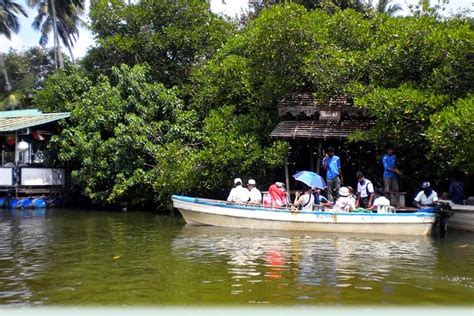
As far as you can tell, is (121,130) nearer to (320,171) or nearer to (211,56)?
(211,56)

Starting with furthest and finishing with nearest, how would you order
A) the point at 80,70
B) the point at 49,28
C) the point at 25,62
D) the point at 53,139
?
the point at 25,62, the point at 49,28, the point at 80,70, the point at 53,139

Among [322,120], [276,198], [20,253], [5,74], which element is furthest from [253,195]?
[5,74]

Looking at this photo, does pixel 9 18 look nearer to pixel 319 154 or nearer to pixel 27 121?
pixel 27 121

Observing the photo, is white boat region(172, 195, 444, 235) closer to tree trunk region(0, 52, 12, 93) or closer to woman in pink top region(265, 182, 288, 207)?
woman in pink top region(265, 182, 288, 207)

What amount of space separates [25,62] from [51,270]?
42540mm

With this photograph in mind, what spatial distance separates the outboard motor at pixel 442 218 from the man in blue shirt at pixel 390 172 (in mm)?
1864

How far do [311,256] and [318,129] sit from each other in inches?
259

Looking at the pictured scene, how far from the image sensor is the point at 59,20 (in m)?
39.2

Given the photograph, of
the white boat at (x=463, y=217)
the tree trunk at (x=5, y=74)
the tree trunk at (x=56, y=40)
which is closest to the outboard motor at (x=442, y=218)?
the white boat at (x=463, y=217)

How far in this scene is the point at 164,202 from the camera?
2006 cm

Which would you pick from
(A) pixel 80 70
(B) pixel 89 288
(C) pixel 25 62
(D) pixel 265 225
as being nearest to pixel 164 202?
(D) pixel 265 225

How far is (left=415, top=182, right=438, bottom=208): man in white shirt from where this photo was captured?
48.0 feet

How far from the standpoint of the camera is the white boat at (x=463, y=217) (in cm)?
1477

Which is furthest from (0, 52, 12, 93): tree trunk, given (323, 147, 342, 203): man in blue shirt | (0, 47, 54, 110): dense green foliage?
(323, 147, 342, 203): man in blue shirt
